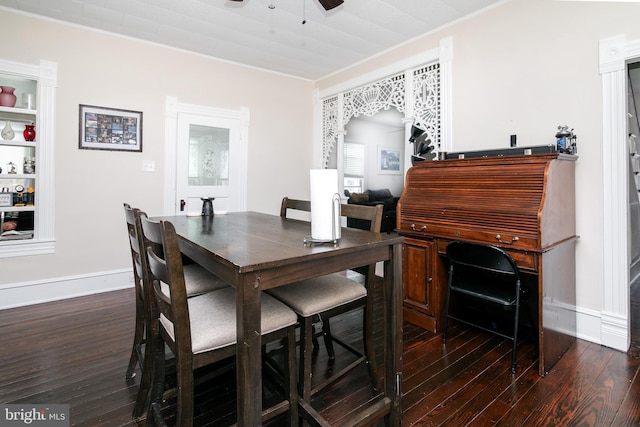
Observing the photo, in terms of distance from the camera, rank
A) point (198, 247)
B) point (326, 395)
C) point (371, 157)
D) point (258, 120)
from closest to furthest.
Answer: point (198, 247), point (326, 395), point (258, 120), point (371, 157)

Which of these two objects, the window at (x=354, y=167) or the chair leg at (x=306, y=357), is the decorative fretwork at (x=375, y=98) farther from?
the chair leg at (x=306, y=357)

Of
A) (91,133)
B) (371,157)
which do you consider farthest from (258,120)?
(371,157)

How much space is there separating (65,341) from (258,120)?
128 inches

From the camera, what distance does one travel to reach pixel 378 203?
19.1 feet

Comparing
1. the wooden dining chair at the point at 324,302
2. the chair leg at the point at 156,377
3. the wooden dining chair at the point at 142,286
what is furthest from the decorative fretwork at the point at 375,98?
the chair leg at the point at 156,377

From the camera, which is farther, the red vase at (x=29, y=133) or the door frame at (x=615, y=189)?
the red vase at (x=29, y=133)

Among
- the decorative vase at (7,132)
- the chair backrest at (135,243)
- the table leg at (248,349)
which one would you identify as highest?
the decorative vase at (7,132)

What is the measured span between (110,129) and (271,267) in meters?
3.37

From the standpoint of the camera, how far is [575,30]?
2.40 m

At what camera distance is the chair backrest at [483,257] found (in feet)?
6.68

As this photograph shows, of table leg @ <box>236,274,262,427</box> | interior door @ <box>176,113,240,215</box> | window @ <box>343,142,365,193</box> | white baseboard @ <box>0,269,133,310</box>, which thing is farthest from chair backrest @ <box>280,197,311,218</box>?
window @ <box>343,142,365,193</box>

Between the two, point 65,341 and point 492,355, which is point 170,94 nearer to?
point 65,341

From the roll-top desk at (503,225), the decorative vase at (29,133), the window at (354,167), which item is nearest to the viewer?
the roll-top desk at (503,225)

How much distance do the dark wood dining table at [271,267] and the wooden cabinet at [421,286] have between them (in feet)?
3.66
